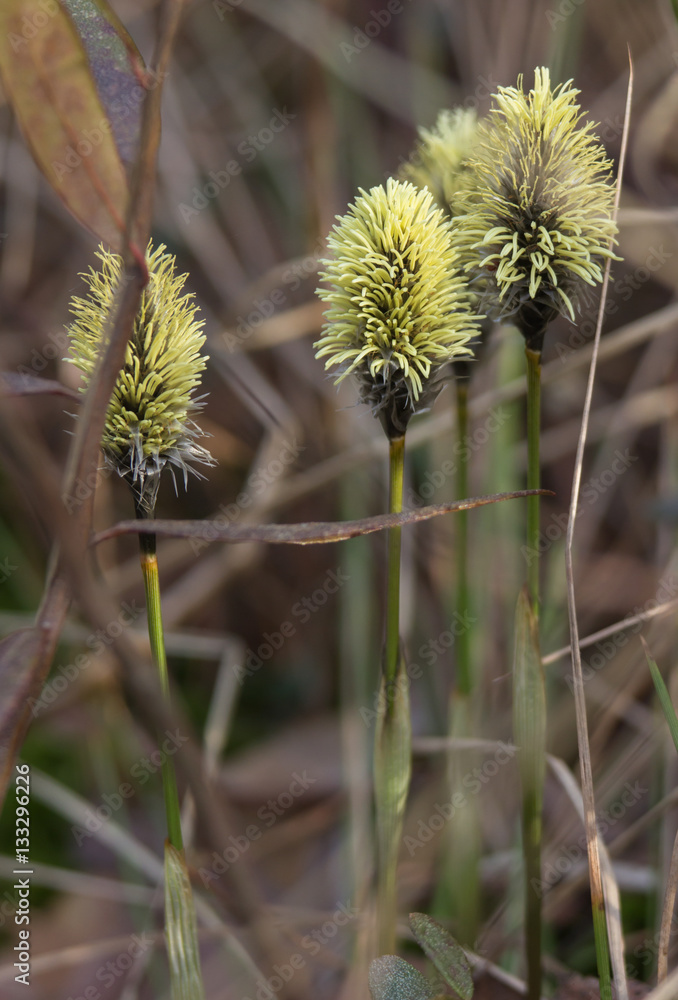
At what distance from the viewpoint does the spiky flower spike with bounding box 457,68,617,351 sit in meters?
0.51

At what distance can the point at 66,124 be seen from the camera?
424mm

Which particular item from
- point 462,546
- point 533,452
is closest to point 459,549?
point 462,546

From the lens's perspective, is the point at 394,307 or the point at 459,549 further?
the point at 459,549

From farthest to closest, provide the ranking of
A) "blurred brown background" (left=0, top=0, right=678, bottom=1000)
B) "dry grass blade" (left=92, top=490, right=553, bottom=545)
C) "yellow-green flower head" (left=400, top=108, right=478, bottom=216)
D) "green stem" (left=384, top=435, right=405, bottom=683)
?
"blurred brown background" (left=0, top=0, right=678, bottom=1000) < "yellow-green flower head" (left=400, top=108, right=478, bottom=216) < "green stem" (left=384, top=435, right=405, bottom=683) < "dry grass blade" (left=92, top=490, right=553, bottom=545)

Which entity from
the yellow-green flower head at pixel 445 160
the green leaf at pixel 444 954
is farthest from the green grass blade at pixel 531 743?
the yellow-green flower head at pixel 445 160

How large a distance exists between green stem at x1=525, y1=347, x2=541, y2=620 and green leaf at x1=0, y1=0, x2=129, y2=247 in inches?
11.1

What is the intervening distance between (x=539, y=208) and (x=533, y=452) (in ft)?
0.53

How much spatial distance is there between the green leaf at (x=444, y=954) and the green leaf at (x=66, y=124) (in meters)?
0.46

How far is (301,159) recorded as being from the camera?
67.1 inches

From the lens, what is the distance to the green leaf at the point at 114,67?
437 mm

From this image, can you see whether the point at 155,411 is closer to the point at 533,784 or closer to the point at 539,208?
the point at 539,208

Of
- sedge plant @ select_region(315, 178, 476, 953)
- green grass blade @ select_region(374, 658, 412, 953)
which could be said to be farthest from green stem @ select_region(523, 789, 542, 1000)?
sedge plant @ select_region(315, 178, 476, 953)

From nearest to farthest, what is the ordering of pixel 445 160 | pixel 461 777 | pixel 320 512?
pixel 445 160
pixel 461 777
pixel 320 512

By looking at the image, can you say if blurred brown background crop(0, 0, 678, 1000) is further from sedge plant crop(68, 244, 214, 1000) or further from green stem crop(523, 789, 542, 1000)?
sedge plant crop(68, 244, 214, 1000)
